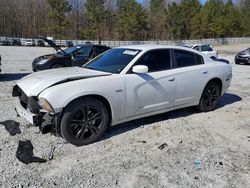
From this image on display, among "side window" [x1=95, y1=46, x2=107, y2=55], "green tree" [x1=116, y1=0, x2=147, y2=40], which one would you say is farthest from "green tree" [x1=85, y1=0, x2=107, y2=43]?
"side window" [x1=95, y1=46, x2=107, y2=55]

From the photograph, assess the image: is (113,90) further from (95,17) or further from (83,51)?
(95,17)

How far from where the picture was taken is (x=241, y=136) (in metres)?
5.06

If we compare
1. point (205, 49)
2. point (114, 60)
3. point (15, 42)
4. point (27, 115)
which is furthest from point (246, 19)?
point (27, 115)

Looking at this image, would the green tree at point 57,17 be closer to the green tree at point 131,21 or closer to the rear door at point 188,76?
the green tree at point 131,21

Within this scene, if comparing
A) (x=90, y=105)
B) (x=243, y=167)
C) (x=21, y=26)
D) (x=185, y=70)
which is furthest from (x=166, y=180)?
(x=21, y=26)

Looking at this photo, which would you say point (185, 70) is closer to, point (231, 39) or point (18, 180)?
point (18, 180)

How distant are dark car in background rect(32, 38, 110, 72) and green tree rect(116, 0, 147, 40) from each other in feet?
183

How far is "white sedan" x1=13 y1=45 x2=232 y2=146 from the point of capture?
4270mm

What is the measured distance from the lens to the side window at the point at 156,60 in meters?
5.25

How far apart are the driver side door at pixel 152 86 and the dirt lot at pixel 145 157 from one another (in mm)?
422

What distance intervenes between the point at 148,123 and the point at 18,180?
A: 2.76 m

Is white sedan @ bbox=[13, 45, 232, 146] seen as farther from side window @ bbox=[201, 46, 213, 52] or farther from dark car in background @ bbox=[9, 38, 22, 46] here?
dark car in background @ bbox=[9, 38, 22, 46]

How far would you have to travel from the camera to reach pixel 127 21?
66438mm

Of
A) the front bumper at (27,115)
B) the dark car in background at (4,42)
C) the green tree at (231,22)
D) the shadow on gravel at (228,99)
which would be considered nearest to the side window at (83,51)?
the shadow on gravel at (228,99)
